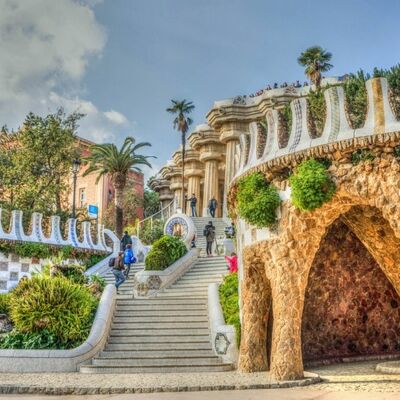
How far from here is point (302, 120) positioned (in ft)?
36.8

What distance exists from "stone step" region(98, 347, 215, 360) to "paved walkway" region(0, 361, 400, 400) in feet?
4.29

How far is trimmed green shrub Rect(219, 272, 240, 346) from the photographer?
46.4 feet

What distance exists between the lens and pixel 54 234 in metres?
26.4

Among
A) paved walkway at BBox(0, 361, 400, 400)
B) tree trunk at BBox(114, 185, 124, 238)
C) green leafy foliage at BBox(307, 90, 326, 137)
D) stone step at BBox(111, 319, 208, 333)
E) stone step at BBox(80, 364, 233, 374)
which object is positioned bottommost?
paved walkway at BBox(0, 361, 400, 400)

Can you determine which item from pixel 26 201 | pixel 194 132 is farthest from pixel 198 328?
pixel 194 132

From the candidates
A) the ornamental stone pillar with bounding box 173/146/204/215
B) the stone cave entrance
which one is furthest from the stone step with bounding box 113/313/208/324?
the ornamental stone pillar with bounding box 173/146/204/215

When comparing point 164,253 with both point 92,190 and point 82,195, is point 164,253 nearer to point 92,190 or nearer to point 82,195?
point 92,190

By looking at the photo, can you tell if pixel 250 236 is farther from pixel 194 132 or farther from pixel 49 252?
pixel 194 132

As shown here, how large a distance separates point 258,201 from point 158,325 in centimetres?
569

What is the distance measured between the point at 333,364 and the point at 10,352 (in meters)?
7.73

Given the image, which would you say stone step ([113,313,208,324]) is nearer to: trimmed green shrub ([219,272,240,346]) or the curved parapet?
trimmed green shrub ([219,272,240,346])

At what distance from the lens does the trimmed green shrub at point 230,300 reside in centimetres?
1413

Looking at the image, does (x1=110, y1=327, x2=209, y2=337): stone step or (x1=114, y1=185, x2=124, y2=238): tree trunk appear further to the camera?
(x1=114, y1=185, x2=124, y2=238): tree trunk

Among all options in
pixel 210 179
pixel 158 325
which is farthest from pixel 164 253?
pixel 210 179
